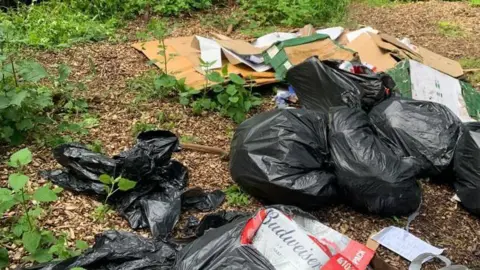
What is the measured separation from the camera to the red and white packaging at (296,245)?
215 centimetres

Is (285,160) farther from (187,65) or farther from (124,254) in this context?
(187,65)

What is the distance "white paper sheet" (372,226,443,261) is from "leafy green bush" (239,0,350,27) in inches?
137

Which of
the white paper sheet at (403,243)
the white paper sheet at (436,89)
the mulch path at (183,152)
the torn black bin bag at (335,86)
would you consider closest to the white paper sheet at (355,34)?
the white paper sheet at (436,89)

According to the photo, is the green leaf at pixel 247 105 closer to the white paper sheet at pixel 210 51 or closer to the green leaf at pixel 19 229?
the white paper sheet at pixel 210 51

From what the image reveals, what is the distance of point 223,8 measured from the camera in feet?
21.5

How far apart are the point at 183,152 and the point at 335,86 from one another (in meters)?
1.13

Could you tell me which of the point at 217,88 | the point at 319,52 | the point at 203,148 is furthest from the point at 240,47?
the point at 203,148

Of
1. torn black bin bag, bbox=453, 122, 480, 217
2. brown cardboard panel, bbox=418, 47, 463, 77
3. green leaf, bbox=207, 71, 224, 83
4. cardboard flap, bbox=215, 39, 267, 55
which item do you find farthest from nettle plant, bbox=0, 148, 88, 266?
brown cardboard panel, bbox=418, 47, 463, 77

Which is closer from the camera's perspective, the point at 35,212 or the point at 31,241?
the point at 31,241

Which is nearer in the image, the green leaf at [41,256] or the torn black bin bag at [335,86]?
the green leaf at [41,256]

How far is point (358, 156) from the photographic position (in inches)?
116

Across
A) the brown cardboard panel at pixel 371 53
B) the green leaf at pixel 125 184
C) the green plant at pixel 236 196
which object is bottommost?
the green plant at pixel 236 196

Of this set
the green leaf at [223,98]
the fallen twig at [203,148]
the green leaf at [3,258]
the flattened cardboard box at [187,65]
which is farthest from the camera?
the flattened cardboard box at [187,65]

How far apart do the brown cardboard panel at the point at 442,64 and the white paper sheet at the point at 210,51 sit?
180 cm
